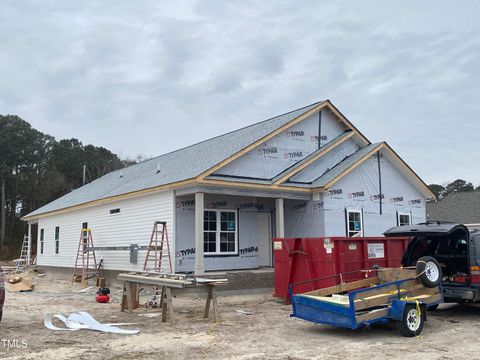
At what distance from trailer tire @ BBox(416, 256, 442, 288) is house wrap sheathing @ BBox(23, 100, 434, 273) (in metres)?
7.05

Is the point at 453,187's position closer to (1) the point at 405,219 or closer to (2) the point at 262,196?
(1) the point at 405,219

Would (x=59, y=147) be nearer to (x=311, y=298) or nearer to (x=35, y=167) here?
(x=35, y=167)

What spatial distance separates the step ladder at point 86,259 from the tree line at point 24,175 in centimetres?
2898

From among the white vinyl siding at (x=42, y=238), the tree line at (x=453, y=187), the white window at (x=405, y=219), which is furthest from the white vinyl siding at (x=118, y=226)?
the tree line at (x=453, y=187)

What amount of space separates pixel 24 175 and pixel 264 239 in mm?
42667

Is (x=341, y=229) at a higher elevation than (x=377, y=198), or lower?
lower

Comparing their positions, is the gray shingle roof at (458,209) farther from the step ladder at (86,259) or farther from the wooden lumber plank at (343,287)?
the wooden lumber plank at (343,287)

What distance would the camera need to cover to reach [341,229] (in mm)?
18047

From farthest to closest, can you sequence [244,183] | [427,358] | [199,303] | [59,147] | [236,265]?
[59,147], [236,265], [244,183], [199,303], [427,358]

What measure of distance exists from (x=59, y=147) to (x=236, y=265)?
4747cm

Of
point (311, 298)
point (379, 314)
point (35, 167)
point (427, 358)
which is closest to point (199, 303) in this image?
point (311, 298)

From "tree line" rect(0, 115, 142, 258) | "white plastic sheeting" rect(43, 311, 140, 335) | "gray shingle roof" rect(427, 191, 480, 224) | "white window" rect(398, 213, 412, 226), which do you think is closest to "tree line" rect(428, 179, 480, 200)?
"gray shingle roof" rect(427, 191, 480, 224)

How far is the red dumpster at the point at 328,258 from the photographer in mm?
11461

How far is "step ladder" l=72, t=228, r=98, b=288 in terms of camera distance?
2022 centimetres
